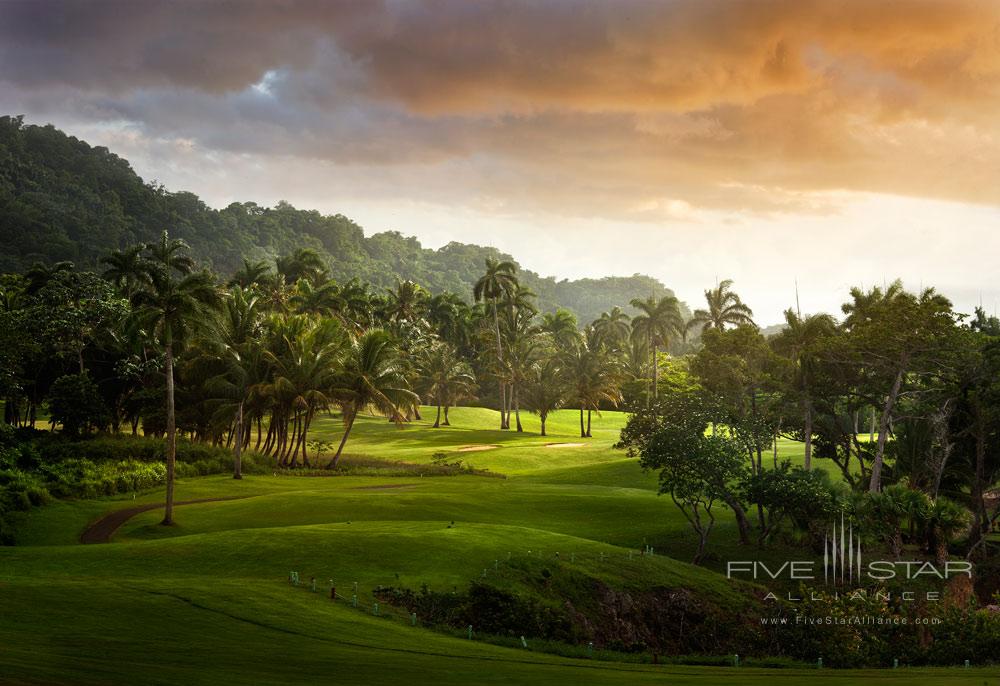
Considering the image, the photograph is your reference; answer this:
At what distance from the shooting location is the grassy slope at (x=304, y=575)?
1964 centimetres

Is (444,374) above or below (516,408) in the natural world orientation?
above

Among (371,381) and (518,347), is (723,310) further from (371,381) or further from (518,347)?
(371,381)

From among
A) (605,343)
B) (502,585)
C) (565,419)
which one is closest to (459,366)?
(565,419)

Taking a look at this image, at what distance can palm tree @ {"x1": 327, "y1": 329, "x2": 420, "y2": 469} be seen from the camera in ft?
253

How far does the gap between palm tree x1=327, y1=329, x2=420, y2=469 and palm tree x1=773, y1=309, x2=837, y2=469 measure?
114 ft

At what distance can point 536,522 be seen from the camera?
51938 mm

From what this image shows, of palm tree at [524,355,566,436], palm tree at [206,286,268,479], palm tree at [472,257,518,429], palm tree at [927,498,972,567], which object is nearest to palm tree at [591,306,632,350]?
palm tree at [524,355,566,436]

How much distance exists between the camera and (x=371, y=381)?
77.2m

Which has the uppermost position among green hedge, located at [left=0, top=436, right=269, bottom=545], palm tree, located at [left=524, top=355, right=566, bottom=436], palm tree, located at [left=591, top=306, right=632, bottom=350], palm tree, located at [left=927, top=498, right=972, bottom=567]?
palm tree, located at [left=591, top=306, right=632, bottom=350]

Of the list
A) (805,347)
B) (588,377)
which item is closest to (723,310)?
(588,377)

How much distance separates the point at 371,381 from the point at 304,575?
148ft

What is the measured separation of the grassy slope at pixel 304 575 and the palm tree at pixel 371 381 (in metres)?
10.6

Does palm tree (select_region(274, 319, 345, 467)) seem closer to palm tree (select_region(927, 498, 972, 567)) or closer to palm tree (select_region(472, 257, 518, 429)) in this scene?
palm tree (select_region(472, 257, 518, 429))

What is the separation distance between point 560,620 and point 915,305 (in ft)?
122
